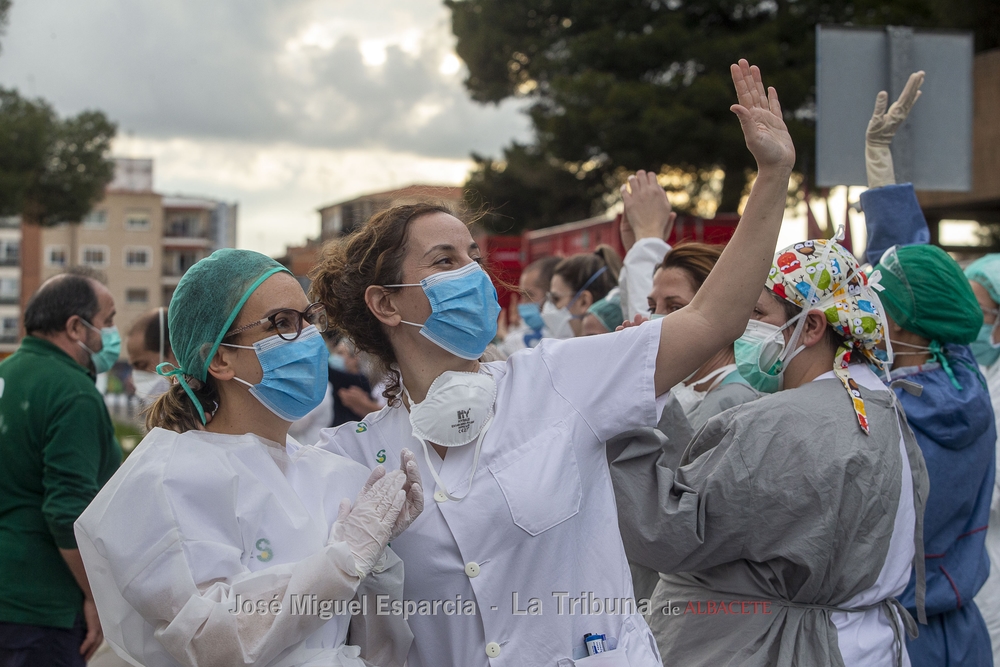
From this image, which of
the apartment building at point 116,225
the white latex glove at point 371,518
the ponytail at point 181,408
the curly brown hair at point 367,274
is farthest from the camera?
the apartment building at point 116,225

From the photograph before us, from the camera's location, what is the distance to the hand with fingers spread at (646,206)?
3.66m

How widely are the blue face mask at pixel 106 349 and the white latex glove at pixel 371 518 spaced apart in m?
2.77

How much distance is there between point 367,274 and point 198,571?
3.10ft

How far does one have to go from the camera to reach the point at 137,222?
33500 millimetres

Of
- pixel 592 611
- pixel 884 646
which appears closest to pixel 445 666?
pixel 592 611

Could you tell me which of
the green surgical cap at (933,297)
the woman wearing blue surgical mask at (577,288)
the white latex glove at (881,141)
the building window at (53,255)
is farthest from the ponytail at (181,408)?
the building window at (53,255)

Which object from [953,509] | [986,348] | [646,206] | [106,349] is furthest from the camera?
[986,348]

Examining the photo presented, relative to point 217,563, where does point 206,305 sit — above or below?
above

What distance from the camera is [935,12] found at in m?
17.0

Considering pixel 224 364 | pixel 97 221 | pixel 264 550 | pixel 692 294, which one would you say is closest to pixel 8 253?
pixel 97 221

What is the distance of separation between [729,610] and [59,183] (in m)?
27.2

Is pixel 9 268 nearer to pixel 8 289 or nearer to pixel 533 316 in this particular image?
pixel 8 289

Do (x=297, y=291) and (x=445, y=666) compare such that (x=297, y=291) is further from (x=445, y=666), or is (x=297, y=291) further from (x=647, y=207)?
(x=647, y=207)

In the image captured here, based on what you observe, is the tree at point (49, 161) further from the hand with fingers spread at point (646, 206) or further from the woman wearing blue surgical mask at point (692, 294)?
the woman wearing blue surgical mask at point (692, 294)
